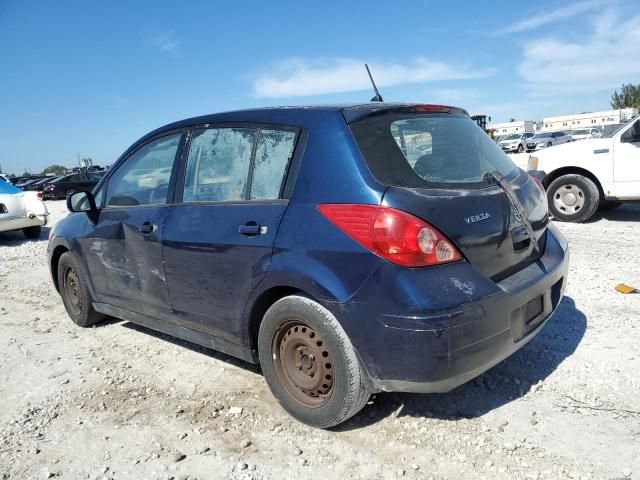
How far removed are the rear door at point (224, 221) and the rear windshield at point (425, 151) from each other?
512mm

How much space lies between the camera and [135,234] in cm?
376

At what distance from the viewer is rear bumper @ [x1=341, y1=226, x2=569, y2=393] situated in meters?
2.32

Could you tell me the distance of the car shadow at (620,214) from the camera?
8437 mm

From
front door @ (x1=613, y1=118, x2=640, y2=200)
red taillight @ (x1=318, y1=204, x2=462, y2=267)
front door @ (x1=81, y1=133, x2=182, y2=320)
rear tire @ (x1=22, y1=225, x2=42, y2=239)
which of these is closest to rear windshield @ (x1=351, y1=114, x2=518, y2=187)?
red taillight @ (x1=318, y1=204, x2=462, y2=267)

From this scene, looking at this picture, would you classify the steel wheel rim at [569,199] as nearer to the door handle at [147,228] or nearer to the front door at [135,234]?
the front door at [135,234]

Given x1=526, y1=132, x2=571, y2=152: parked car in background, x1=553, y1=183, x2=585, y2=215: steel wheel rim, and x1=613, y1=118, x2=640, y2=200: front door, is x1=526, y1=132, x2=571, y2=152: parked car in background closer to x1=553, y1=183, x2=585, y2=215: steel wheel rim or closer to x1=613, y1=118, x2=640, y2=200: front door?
x1=553, y1=183, x2=585, y2=215: steel wheel rim

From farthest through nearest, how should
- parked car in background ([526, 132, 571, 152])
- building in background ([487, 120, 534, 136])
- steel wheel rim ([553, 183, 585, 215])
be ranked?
building in background ([487, 120, 534, 136]) < parked car in background ([526, 132, 571, 152]) < steel wheel rim ([553, 183, 585, 215])

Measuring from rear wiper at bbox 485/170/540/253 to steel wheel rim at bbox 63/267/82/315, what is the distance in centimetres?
384

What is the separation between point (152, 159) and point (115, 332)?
1783 millimetres

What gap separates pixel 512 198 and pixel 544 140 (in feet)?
142

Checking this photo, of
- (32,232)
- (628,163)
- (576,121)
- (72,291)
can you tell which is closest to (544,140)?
(628,163)

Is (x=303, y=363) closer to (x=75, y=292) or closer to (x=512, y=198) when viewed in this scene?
(x=512, y=198)

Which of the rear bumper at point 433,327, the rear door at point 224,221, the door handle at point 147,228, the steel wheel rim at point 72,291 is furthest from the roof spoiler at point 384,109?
the steel wheel rim at point 72,291

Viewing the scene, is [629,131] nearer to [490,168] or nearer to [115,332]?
[490,168]
